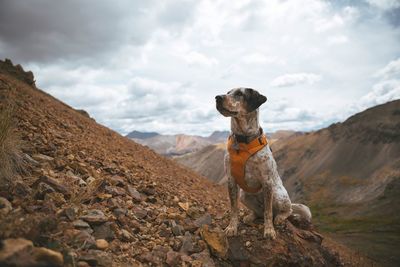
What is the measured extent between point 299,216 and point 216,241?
2.68m

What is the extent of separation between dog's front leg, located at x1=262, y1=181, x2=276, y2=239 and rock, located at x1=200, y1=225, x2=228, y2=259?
34.0 inches

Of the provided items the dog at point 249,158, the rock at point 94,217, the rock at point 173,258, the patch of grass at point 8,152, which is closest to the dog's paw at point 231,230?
the dog at point 249,158

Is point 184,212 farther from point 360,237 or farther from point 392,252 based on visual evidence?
point 360,237

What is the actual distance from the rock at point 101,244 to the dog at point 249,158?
2565mm

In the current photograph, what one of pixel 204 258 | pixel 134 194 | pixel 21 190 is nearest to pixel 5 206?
pixel 21 190

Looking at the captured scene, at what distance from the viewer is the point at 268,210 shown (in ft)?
21.3

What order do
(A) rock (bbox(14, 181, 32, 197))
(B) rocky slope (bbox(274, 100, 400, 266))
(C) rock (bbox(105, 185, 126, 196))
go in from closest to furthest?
(A) rock (bbox(14, 181, 32, 197)) < (C) rock (bbox(105, 185, 126, 196)) < (B) rocky slope (bbox(274, 100, 400, 266))

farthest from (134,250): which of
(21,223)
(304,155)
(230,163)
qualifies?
(304,155)

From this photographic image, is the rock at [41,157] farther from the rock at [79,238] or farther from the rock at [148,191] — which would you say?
the rock at [79,238]

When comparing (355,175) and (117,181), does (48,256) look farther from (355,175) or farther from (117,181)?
(355,175)

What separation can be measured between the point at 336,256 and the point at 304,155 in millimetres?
110642

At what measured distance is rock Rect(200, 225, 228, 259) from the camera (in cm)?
604

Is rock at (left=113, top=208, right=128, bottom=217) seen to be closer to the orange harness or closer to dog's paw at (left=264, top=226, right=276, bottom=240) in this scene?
the orange harness

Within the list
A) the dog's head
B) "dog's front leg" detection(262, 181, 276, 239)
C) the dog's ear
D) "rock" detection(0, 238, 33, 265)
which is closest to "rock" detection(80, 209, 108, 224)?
"rock" detection(0, 238, 33, 265)
